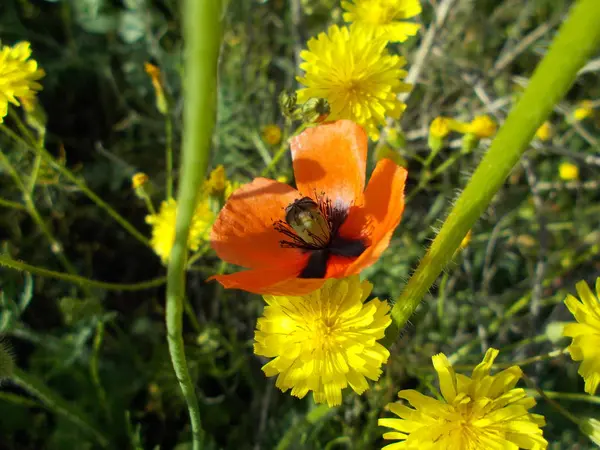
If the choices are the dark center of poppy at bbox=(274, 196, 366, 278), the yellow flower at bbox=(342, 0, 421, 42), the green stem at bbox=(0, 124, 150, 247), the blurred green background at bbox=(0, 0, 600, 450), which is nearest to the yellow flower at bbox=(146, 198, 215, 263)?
the green stem at bbox=(0, 124, 150, 247)

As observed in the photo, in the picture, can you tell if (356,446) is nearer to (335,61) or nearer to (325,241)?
(325,241)

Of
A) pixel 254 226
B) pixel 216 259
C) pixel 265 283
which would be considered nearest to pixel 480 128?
pixel 254 226

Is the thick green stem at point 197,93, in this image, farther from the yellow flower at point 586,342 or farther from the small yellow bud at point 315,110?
the yellow flower at point 586,342

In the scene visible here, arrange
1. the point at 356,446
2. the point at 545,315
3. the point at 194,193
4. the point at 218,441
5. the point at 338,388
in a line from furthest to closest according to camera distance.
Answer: the point at 545,315, the point at 218,441, the point at 356,446, the point at 338,388, the point at 194,193

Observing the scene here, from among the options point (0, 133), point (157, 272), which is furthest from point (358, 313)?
point (0, 133)

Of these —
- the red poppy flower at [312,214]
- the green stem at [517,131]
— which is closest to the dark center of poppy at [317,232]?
the red poppy flower at [312,214]

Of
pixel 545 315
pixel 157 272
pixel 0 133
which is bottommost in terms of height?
pixel 545 315

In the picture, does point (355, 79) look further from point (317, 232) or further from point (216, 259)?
point (216, 259)

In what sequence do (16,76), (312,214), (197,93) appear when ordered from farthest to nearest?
(16,76) → (312,214) → (197,93)
